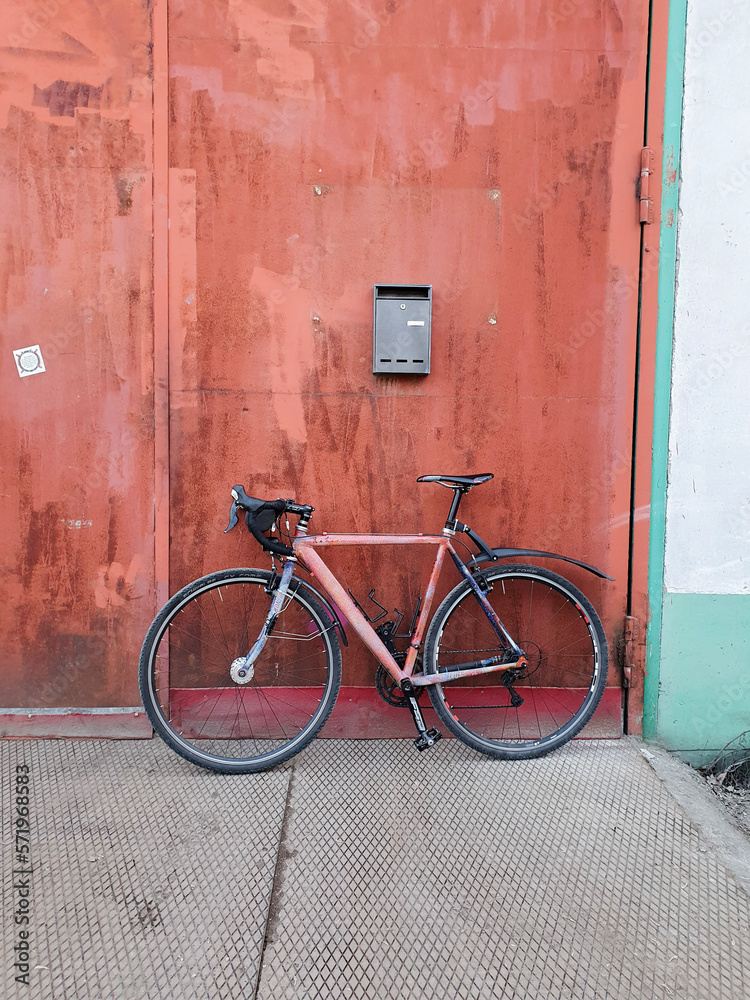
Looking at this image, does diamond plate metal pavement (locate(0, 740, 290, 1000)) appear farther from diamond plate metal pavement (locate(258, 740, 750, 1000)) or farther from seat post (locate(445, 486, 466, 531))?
seat post (locate(445, 486, 466, 531))

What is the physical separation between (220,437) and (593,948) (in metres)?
2.45

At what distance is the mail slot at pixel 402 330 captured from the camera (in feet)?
9.12

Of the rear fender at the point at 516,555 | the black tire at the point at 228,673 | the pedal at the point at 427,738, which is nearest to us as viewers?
the pedal at the point at 427,738

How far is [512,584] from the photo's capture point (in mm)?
2918

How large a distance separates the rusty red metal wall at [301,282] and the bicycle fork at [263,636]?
36 centimetres

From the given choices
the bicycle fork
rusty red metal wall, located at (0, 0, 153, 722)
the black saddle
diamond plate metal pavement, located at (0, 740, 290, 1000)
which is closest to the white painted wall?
the black saddle

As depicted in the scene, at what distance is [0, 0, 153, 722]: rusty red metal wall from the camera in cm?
275

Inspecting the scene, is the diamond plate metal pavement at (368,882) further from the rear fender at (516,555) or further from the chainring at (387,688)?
the rear fender at (516,555)

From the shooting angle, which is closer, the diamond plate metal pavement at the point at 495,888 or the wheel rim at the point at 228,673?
the diamond plate metal pavement at the point at 495,888

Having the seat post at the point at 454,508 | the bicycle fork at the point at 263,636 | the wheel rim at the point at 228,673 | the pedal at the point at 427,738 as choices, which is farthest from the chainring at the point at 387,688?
the seat post at the point at 454,508

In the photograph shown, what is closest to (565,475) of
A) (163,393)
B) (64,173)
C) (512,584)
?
(512,584)

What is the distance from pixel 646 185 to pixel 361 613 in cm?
244

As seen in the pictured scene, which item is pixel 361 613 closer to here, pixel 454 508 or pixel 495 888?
pixel 454 508

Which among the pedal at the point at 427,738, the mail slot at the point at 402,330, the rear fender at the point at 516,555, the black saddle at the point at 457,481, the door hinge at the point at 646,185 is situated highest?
the door hinge at the point at 646,185
